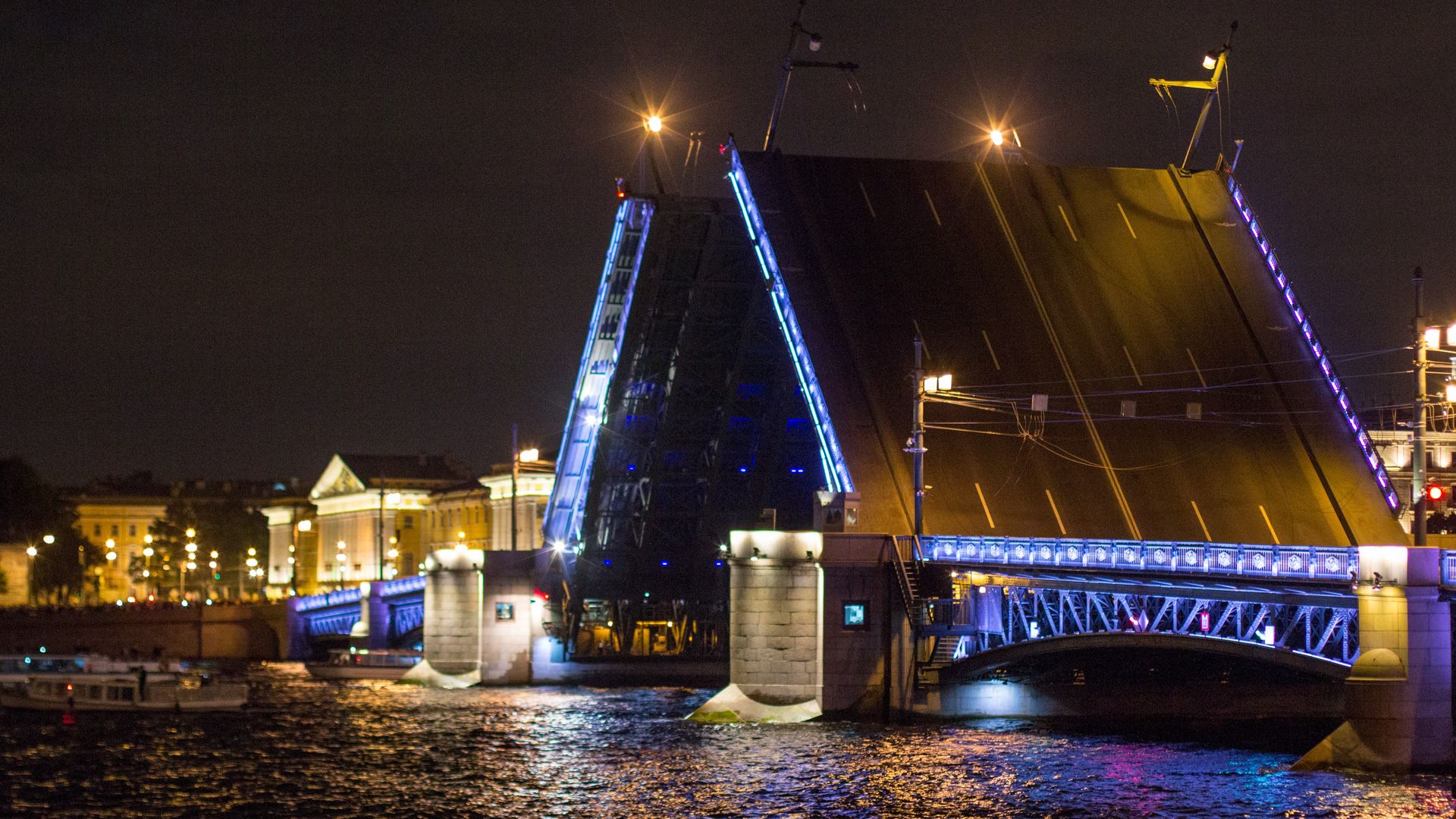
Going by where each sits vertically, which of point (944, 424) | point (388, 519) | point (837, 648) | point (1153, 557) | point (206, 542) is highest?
point (944, 424)

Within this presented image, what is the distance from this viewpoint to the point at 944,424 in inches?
2176

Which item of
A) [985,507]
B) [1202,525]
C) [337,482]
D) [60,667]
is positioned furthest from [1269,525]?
[337,482]

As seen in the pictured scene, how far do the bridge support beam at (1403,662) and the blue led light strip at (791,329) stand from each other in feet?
67.1

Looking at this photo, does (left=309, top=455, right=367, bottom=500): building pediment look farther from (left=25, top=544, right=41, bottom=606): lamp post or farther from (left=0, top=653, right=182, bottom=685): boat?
(left=0, top=653, right=182, bottom=685): boat

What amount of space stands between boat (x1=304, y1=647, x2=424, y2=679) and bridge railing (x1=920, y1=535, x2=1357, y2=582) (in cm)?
2847

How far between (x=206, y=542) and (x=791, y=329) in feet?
354

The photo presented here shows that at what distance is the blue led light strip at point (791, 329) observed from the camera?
177ft

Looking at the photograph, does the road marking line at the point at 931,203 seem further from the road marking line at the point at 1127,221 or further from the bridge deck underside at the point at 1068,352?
the road marking line at the point at 1127,221

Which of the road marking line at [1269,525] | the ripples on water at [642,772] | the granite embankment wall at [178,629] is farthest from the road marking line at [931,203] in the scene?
the granite embankment wall at [178,629]

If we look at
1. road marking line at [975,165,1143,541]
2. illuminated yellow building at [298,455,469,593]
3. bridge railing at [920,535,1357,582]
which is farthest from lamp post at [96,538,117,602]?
bridge railing at [920,535,1357,582]

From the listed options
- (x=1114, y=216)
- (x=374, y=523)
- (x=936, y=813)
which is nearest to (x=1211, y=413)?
(x=1114, y=216)

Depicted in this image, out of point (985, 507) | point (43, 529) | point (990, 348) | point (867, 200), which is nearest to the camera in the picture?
point (985, 507)

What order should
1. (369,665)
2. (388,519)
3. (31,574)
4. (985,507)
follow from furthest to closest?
(388,519) < (31,574) < (369,665) < (985,507)

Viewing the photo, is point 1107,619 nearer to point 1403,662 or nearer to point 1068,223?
point 1403,662
